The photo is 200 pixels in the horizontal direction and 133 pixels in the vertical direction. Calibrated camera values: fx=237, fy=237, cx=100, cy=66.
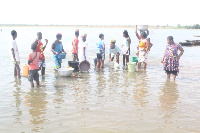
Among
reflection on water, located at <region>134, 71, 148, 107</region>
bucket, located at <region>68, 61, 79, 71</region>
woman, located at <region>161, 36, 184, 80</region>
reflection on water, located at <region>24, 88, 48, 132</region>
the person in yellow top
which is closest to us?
reflection on water, located at <region>24, 88, 48, 132</region>

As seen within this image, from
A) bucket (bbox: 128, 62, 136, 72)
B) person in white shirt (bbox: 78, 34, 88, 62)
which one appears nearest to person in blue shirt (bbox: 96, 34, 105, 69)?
person in white shirt (bbox: 78, 34, 88, 62)

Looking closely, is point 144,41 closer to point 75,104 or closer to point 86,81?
point 86,81

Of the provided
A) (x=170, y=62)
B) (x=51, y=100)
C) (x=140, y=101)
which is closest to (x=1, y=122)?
(x=51, y=100)

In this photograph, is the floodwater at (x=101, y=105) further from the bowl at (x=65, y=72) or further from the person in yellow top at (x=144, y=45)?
the person in yellow top at (x=144, y=45)

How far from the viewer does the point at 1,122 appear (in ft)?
16.5

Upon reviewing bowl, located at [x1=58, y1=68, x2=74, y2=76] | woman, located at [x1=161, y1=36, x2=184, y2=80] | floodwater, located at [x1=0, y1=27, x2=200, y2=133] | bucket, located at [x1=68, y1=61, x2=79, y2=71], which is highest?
woman, located at [x1=161, y1=36, x2=184, y2=80]

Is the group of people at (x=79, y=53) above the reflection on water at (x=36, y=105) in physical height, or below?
above

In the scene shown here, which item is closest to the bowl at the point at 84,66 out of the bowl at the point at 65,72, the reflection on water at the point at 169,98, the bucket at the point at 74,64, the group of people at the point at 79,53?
the group of people at the point at 79,53

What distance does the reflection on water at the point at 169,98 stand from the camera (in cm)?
564

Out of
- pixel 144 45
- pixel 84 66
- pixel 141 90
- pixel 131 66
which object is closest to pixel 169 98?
pixel 141 90

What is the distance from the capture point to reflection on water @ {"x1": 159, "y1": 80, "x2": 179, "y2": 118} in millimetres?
5641

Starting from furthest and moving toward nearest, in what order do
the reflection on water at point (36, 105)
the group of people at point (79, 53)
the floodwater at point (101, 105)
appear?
the group of people at point (79, 53) → the reflection on water at point (36, 105) → the floodwater at point (101, 105)

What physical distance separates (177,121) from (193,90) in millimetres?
2887

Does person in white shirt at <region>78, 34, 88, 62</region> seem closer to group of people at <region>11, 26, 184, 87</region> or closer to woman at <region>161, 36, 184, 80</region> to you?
group of people at <region>11, 26, 184, 87</region>
